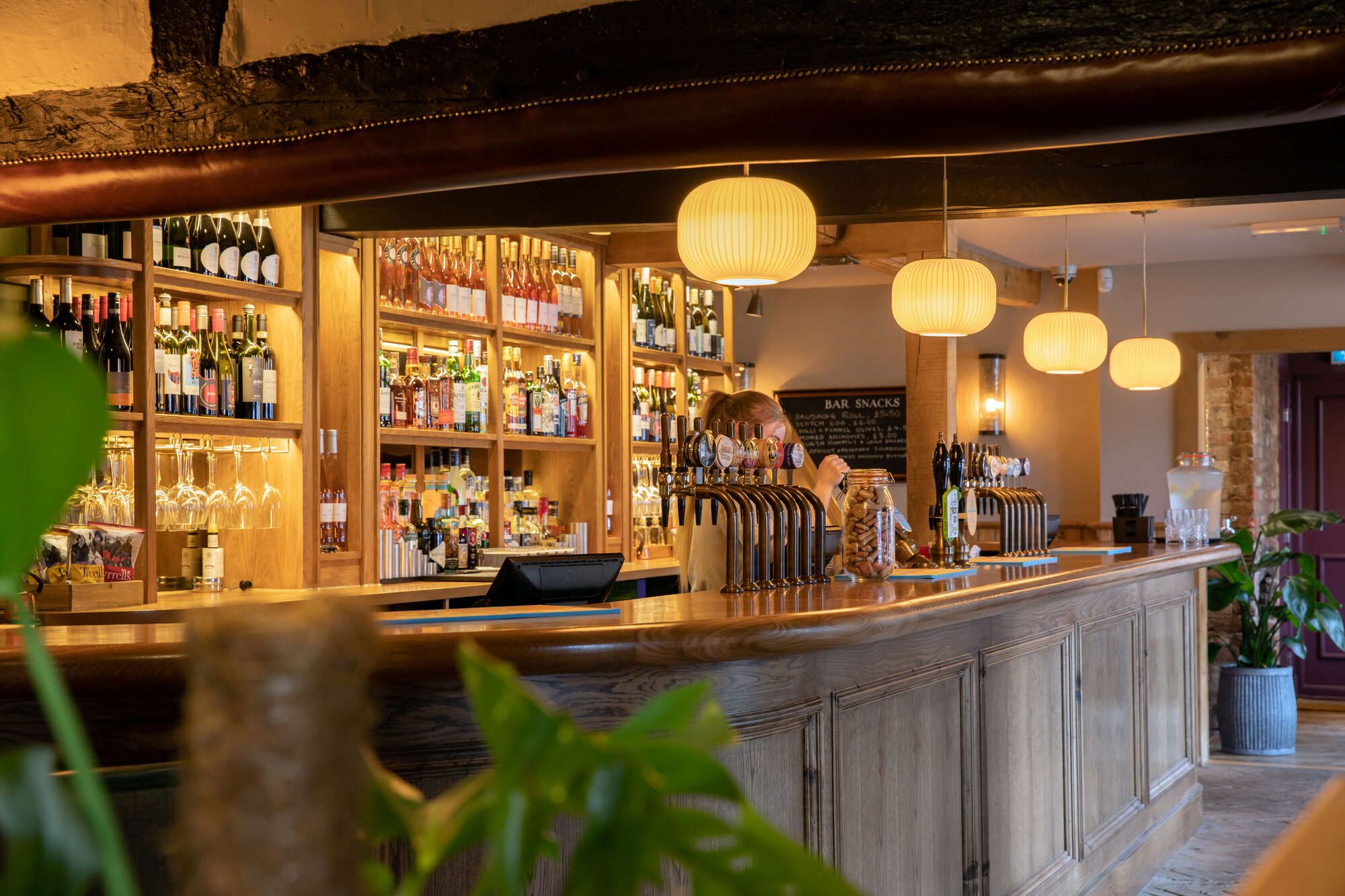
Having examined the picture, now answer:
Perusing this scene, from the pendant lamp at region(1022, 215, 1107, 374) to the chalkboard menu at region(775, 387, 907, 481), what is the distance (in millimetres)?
3607

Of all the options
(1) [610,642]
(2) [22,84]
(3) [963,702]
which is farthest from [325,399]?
(1) [610,642]

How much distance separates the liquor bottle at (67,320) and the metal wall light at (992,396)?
746 centimetres

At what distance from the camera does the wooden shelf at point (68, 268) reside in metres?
4.06

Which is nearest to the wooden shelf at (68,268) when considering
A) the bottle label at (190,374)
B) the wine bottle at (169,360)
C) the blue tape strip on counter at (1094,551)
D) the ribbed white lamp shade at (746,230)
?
the wine bottle at (169,360)

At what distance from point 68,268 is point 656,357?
3.63 metres

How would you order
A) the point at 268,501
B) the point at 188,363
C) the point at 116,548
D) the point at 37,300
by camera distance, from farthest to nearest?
the point at 268,501 → the point at 188,363 → the point at 37,300 → the point at 116,548

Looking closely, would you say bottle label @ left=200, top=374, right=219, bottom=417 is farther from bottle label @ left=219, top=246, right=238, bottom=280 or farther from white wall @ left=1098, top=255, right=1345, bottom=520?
white wall @ left=1098, top=255, right=1345, bottom=520

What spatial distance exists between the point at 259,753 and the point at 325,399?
5013 millimetres

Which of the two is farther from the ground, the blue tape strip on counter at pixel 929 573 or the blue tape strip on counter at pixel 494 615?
the blue tape strip on counter at pixel 494 615

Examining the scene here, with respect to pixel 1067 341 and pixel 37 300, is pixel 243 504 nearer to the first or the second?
pixel 37 300

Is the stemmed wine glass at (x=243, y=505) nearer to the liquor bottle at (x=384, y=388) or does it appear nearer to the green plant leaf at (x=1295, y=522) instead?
the liquor bottle at (x=384, y=388)

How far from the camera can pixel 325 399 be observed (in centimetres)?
531

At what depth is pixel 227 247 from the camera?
472 centimetres

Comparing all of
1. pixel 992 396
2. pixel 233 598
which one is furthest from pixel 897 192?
pixel 992 396
